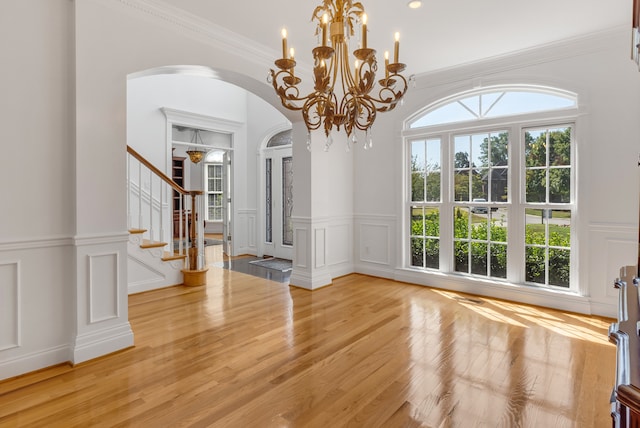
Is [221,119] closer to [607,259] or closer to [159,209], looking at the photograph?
[159,209]

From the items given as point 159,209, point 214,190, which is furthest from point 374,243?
point 214,190

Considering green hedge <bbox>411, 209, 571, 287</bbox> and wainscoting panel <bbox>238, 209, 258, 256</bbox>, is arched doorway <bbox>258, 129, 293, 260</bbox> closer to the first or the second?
wainscoting panel <bbox>238, 209, 258, 256</bbox>

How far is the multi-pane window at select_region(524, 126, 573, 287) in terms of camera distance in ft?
12.7

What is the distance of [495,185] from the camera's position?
14.2 feet

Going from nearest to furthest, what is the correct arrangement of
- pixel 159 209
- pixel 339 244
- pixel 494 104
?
pixel 494 104 → pixel 339 244 → pixel 159 209

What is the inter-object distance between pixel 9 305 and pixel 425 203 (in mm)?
4455

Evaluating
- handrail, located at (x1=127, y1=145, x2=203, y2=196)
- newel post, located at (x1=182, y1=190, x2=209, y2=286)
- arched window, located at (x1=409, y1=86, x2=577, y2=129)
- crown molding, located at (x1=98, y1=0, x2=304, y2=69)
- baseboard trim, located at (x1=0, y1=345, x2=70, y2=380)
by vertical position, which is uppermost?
crown molding, located at (x1=98, y1=0, x2=304, y2=69)

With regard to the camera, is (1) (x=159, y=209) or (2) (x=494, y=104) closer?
(2) (x=494, y=104)

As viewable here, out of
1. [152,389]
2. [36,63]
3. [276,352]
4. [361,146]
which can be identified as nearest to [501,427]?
[276,352]

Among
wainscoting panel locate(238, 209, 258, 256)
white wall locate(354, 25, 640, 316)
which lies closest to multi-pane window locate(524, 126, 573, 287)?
white wall locate(354, 25, 640, 316)

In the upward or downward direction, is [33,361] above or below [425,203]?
below

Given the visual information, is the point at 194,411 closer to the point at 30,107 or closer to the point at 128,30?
the point at 30,107

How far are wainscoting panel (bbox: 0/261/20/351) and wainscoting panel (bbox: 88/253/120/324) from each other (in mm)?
427

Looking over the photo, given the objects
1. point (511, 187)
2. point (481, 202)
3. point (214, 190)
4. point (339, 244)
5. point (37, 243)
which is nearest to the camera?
point (37, 243)
